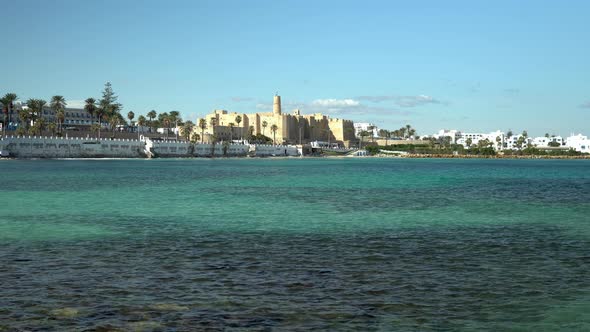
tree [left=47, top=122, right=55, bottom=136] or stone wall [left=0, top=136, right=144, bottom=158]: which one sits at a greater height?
tree [left=47, top=122, right=55, bottom=136]

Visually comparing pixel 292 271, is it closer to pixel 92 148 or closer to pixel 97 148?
pixel 92 148

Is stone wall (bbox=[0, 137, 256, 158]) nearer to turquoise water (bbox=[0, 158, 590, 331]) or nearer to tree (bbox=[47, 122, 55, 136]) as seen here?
tree (bbox=[47, 122, 55, 136])

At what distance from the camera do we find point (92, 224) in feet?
81.5

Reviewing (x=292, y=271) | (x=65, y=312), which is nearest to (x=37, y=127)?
(x=292, y=271)

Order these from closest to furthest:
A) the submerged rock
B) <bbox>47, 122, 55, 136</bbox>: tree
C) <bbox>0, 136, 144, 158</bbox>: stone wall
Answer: the submerged rock
<bbox>0, 136, 144, 158</bbox>: stone wall
<bbox>47, 122, 55, 136</bbox>: tree

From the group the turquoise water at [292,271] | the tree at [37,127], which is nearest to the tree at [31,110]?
the tree at [37,127]

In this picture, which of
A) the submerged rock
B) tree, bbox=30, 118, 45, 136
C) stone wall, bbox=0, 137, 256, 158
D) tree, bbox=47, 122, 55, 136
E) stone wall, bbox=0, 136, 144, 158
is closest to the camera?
the submerged rock

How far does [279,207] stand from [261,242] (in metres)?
13.5

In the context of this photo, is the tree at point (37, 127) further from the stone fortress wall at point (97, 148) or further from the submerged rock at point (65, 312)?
the submerged rock at point (65, 312)

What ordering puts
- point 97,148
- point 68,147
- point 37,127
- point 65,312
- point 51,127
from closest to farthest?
point 65,312, point 68,147, point 37,127, point 97,148, point 51,127

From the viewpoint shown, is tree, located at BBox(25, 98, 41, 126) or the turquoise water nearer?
the turquoise water

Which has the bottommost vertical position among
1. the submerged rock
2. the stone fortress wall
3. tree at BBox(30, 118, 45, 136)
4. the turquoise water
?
the turquoise water

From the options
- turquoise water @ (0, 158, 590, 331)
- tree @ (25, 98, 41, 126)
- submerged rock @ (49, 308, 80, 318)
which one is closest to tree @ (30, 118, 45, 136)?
tree @ (25, 98, 41, 126)

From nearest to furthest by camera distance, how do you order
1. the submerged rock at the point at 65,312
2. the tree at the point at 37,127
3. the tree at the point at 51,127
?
the submerged rock at the point at 65,312 < the tree at the point at 37,127 < the tree at the point at 51,127
